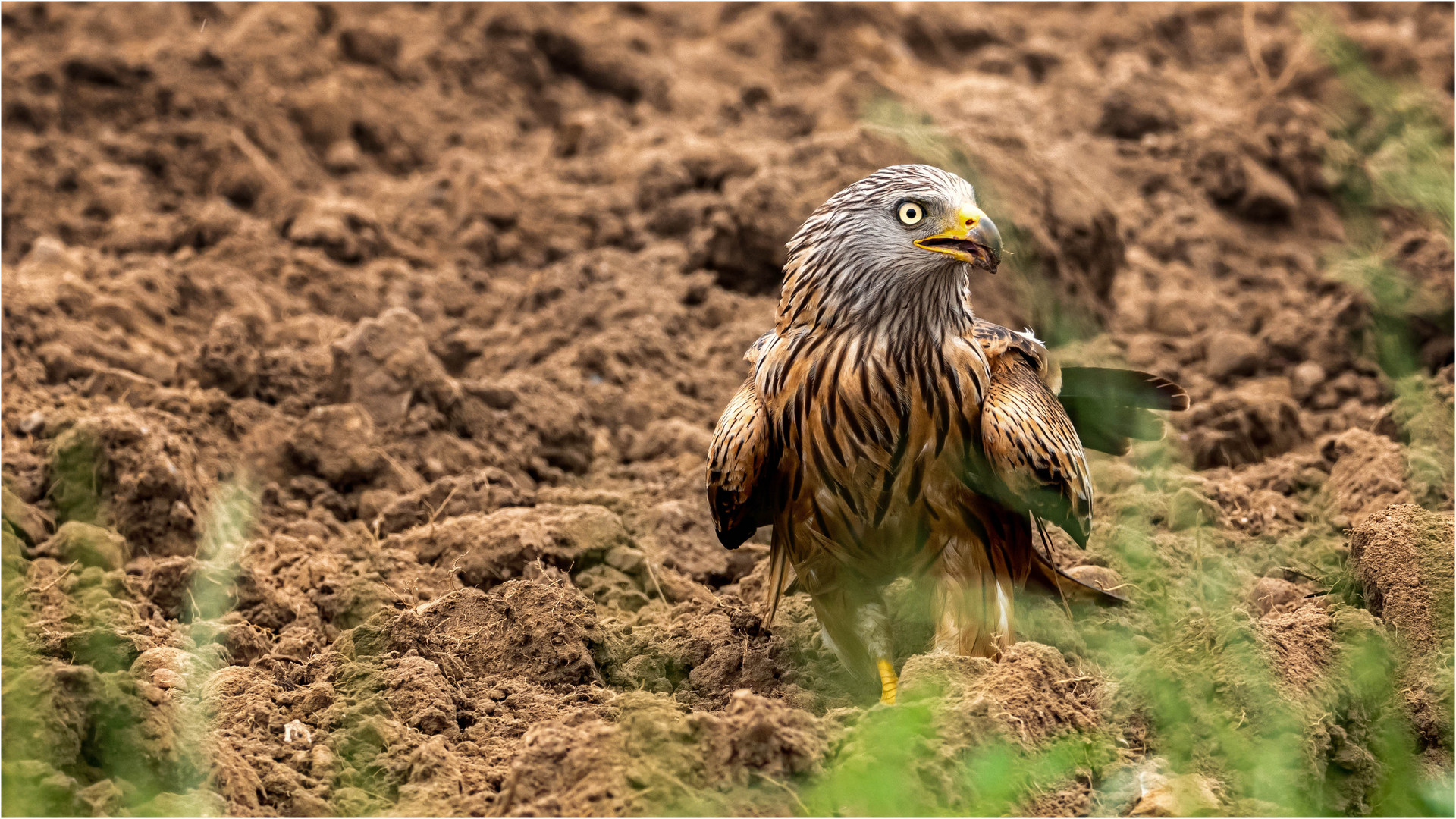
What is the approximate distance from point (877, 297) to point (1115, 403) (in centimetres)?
127

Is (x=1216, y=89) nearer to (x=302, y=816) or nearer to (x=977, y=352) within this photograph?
(x=977, y=352)

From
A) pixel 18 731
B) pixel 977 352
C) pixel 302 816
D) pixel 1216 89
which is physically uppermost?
pixel 1216 89

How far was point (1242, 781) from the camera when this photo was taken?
13.4ft

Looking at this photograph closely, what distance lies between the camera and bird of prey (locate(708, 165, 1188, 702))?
186 inches

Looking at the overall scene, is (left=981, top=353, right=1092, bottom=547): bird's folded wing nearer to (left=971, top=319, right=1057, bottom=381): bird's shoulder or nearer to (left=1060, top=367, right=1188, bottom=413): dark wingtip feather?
(left=971, top=319, right=1057, bottom=381): bird's shoulder

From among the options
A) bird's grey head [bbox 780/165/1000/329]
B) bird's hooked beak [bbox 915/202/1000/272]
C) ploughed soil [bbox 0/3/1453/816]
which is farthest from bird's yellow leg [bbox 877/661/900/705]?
bird's hooked beak [bbox 915/202/1000/272]

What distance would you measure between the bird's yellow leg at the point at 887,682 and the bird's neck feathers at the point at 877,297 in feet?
3.50

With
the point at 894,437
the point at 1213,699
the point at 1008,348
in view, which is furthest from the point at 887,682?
the point at 1008,348

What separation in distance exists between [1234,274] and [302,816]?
6.39 metres

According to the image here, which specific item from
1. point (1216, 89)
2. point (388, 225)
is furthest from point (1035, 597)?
point (1216, 89)

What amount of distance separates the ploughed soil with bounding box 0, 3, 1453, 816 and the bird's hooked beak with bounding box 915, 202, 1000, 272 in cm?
121

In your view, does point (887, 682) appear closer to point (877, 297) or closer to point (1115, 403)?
point (877, 297)

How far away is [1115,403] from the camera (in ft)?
18.2

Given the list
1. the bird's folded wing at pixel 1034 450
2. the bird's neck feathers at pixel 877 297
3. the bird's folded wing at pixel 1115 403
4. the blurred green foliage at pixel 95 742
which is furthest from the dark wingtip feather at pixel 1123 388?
the blurred green foliage at pixel 95 742
